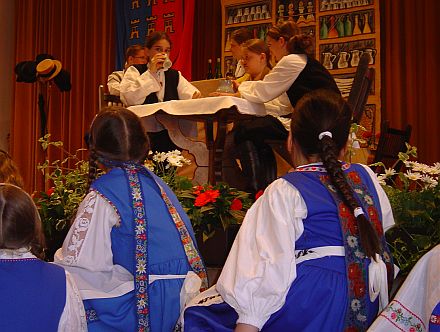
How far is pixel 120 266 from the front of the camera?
1759mm

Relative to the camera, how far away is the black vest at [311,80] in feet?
11.1

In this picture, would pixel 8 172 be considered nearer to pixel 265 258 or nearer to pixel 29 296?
pixel 29 296

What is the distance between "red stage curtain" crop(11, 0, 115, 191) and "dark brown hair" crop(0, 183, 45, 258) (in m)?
5.79

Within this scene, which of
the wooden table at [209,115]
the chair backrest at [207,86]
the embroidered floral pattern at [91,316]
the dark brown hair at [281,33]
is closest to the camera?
the embroidered floral pattern at [91,316]

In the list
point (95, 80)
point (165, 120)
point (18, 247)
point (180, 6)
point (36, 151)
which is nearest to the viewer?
point (18, 247)

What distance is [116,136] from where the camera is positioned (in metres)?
1.84

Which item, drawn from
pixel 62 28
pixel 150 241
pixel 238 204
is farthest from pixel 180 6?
pixel 150 241

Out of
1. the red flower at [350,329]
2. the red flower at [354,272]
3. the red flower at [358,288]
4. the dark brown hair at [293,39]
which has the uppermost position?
the dark brown hair at [293,39]

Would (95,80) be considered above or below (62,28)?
below

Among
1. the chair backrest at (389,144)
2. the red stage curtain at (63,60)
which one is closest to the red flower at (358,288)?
the chair backrest at (389,144)

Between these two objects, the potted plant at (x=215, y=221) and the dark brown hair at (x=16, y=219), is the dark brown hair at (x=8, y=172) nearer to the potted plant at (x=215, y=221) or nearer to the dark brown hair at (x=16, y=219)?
the potted plant at (x=215, y=221)

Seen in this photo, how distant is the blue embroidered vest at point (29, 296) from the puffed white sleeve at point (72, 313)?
0.05ft

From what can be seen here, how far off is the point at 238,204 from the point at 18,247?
129cm

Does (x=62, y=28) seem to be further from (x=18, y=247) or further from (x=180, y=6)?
(x=18, y=247)
